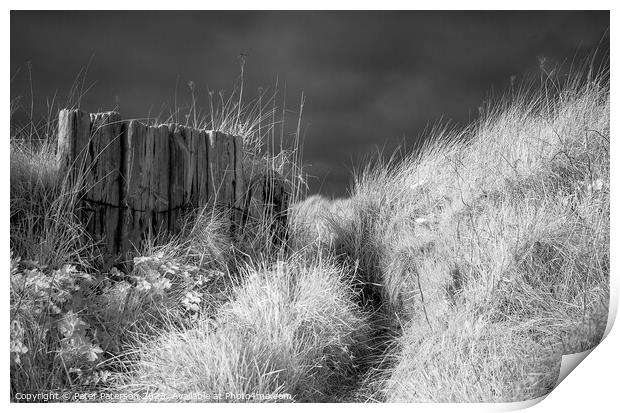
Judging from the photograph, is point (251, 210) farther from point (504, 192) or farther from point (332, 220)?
point (504, 192)

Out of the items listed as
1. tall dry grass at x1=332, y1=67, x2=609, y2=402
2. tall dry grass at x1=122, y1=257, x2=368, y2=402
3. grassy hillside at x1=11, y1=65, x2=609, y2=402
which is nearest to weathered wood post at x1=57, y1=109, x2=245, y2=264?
grassy hillside at x1=11, y1=65, x2=609, y2=402

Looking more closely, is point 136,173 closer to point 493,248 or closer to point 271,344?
point 271,344

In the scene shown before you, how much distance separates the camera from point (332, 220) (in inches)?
196

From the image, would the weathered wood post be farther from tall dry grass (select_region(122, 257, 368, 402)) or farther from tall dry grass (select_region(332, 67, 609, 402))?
tall dry grass (select_region(332, 67, 609, 402))

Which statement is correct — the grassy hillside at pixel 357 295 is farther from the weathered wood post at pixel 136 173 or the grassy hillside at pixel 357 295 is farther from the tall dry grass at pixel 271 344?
the weathered wood post at pixel 136 173

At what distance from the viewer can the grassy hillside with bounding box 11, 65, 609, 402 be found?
118 inches

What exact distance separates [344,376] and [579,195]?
2.16 meters

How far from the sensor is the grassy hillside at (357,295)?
301 centimetres

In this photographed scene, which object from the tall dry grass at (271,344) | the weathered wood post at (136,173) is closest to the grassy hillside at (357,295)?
the tall dry grass at (271,344)

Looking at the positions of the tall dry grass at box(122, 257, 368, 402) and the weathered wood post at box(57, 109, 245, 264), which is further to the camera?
the weathered wood post at box(57, 109, 245, 264)

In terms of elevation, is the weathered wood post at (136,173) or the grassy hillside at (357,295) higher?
the weathered wood post at (136,173)

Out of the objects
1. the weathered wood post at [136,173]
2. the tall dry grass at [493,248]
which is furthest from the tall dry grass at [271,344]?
the weathered wood post at [136,173]

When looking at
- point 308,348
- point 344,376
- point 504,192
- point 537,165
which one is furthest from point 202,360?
point 537,165

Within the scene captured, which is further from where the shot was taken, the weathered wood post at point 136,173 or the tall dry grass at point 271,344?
the weathered wood post at point 136,173
